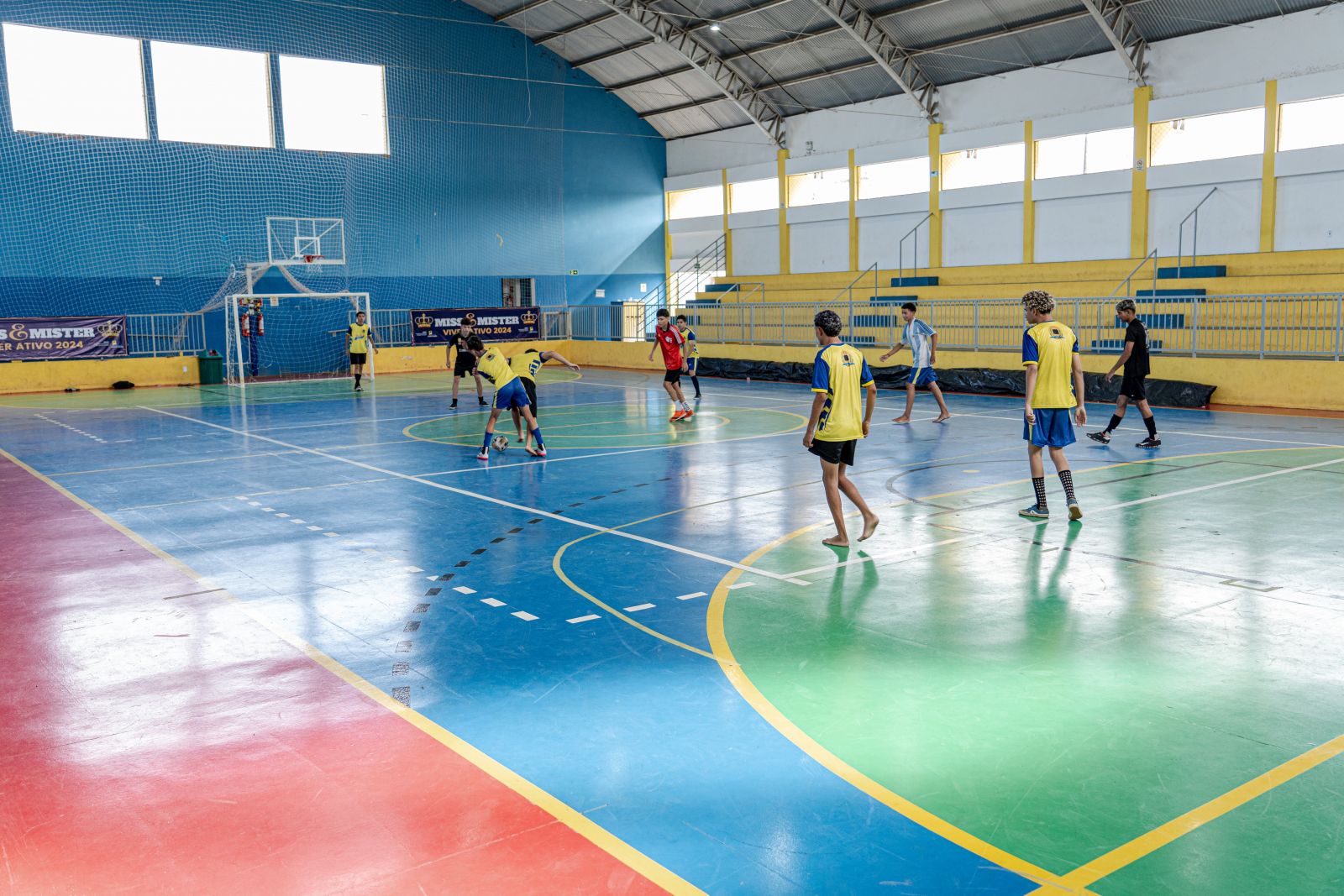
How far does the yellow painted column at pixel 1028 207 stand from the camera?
110 feet

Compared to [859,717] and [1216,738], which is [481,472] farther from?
[1216,738]

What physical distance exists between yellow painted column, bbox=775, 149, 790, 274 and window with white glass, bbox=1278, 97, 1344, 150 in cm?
1770

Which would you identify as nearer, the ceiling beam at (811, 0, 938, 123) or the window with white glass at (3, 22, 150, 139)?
the window with white glass at (3, 22, 150, 139)

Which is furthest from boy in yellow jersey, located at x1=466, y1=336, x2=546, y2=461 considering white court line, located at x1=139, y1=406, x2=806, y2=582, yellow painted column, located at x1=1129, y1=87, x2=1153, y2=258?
yellow painted column, located at x1=1129, y1=87, x2=1153, y2=258

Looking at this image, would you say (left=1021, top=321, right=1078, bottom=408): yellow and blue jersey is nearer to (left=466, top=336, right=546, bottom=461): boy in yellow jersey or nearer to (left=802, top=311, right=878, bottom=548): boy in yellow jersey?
(left=802, top=311, right=878, bottom=548): boy in yellow jersey

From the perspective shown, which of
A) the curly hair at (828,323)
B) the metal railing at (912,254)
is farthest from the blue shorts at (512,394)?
the metal railing at (912,254)

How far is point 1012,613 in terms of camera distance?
24.9 feet

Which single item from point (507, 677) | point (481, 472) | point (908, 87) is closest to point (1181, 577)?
point (507, 677)

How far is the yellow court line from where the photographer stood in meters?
4.17

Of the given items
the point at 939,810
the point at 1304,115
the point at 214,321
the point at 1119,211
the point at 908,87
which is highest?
the point at 908,87

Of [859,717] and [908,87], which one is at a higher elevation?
[908,87]

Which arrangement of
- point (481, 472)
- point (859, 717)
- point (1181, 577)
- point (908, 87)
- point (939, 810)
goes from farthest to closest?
point (908, 87) → point (481, 472) → point (1181, 577) → point (859, 717) → point (939, 810)

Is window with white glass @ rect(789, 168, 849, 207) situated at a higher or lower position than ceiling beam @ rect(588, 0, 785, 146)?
lower

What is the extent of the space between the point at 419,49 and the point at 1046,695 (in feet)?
123
